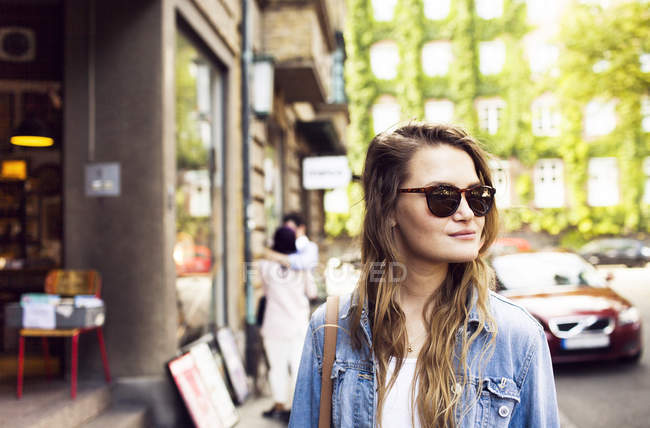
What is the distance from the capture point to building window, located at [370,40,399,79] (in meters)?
35.7

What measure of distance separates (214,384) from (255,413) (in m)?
0.77

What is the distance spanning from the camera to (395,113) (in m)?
35.6

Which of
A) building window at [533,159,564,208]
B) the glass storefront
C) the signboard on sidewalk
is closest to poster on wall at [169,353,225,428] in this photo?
the glass storefront

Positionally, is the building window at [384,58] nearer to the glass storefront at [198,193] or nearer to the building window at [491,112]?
the building window at [491,112]

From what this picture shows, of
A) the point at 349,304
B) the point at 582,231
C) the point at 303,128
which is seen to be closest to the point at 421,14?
the point at 582,231

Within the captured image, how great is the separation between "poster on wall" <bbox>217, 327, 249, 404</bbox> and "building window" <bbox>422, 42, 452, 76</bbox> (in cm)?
3152

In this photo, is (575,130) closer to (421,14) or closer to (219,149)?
(421,14)

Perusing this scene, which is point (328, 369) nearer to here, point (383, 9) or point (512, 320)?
point (512, 320)

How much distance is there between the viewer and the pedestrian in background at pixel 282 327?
236 inches

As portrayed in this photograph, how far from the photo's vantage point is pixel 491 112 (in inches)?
1383

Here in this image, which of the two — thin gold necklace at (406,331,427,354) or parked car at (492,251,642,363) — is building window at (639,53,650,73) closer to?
parked car at (492,251,642,363)

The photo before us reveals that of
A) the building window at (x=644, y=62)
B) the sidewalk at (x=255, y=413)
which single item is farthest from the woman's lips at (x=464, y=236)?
the building window at (x=644, y=62)

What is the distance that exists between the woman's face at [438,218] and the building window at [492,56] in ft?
117

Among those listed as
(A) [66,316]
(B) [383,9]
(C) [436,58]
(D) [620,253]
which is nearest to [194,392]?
(A) [66,316]
